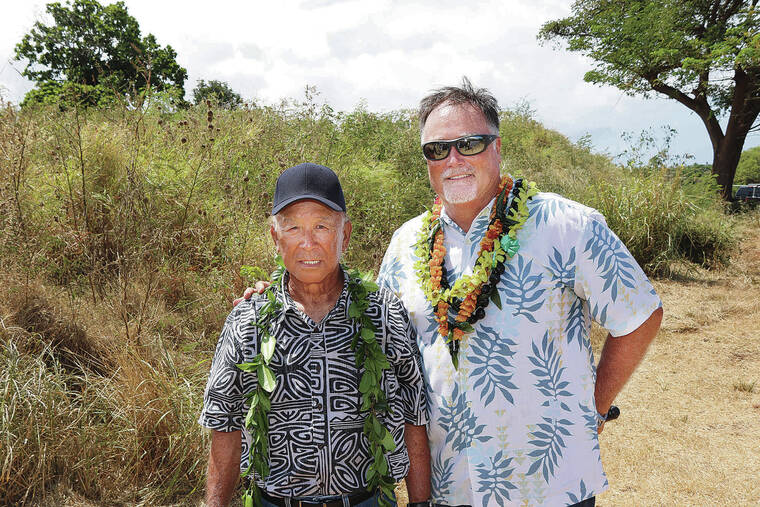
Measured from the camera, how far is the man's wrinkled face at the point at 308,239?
1.97 m

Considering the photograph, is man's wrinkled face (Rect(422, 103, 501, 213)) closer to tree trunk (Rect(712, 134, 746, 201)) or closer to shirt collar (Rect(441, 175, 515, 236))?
shirt collar (Rect(441, 175, 515, 236))

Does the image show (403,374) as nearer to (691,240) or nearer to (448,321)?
(448,321)

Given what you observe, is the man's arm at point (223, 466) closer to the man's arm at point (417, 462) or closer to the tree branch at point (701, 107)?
the man's arm at point (417, 462)

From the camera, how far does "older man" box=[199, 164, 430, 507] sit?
1.89 m

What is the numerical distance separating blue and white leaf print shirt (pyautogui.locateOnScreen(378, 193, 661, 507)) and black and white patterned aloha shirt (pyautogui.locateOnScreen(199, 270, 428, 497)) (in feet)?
0.76

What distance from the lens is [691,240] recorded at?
10516 mm

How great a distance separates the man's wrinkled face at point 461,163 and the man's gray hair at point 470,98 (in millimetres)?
24

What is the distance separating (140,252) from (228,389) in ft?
10.7

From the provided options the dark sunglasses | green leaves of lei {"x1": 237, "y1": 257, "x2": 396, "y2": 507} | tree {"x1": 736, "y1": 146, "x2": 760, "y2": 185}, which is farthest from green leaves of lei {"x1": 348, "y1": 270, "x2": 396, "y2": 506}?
tree {"x1": 736, "y1": 146, "x2": 760, "y2": 185}

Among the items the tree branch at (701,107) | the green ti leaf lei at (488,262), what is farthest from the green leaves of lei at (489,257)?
the tree branch at (701,107)

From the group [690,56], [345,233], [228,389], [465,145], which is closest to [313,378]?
[228,389]

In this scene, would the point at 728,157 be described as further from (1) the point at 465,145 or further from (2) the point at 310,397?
(2) the point at 310,397

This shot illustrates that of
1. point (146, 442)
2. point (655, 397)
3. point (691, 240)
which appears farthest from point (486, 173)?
point (691, 240)

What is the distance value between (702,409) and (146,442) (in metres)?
5.40
